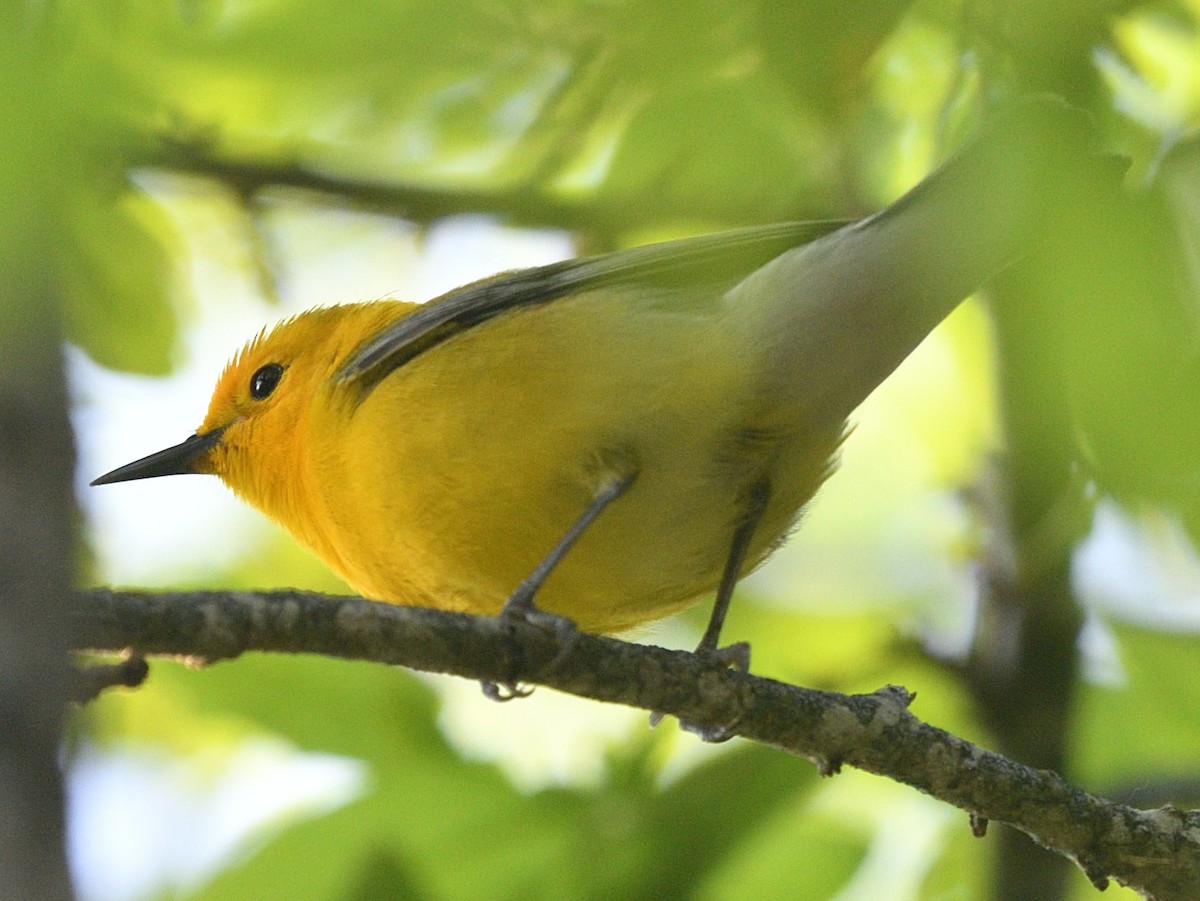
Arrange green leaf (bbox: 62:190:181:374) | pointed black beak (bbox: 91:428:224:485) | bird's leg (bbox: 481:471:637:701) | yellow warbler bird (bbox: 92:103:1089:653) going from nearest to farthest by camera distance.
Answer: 1. green leaf (bbox: 62:190:181:374)
2. bird's leg (bbox: 481:471:637:701)
3. yellow warbler bird (bbox: 92:103:1089:653)
4. pointed black beak (bbox: 91:428:224:485)

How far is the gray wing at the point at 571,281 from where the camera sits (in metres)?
4.54

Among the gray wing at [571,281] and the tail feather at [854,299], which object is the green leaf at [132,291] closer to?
the gray wing at [571,281]

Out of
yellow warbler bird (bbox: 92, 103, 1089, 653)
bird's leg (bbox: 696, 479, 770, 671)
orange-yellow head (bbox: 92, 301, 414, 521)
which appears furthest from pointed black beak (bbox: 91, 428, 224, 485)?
bird's leg (bbox: 696, 479, 770, 671)

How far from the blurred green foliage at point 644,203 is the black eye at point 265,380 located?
82 cm

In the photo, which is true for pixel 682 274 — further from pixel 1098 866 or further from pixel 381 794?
pixel 1098 866

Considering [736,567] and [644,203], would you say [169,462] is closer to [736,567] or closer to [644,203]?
[736,567]

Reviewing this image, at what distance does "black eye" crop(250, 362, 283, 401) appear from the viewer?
5.96m

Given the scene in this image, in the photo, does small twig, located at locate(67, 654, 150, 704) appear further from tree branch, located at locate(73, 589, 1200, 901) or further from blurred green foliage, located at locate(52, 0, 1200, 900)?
tree branch, located at locate(73, 589, 1200, 901)

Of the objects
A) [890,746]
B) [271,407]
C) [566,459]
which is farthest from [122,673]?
[271,407]

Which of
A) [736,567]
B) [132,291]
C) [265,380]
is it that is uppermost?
[265,380]

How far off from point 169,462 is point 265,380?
535 mm

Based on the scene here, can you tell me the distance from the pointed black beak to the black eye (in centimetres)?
23

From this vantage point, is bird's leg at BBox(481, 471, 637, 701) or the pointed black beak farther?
the pointed black beak

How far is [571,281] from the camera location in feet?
16.3
